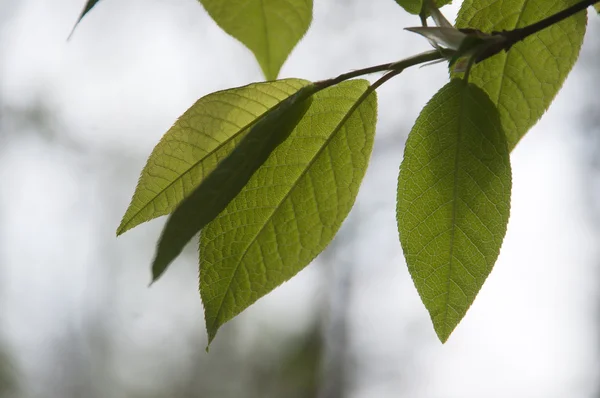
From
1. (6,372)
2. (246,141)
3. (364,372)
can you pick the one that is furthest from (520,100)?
(6,372)

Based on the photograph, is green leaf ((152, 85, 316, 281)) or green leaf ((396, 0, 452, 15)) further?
green leaf ((396, 0, 452, 15))

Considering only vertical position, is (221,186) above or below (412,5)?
below

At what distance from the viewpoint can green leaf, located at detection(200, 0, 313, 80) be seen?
9.9 inches

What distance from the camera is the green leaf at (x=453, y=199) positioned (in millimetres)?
255

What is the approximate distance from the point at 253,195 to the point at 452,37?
0.35 feet

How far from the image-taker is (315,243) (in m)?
0.25

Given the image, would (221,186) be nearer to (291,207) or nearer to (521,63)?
(291,207)

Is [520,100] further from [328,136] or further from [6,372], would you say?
[6,372]

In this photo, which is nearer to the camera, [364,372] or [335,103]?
[335,103]

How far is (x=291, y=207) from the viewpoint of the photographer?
0.86 ft

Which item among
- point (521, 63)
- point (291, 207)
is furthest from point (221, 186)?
point (521, 63)

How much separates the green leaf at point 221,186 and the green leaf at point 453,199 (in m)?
0.07

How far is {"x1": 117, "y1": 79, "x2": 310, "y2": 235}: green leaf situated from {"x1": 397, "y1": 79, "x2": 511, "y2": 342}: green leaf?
64 mm

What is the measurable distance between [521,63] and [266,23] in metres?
0.13
